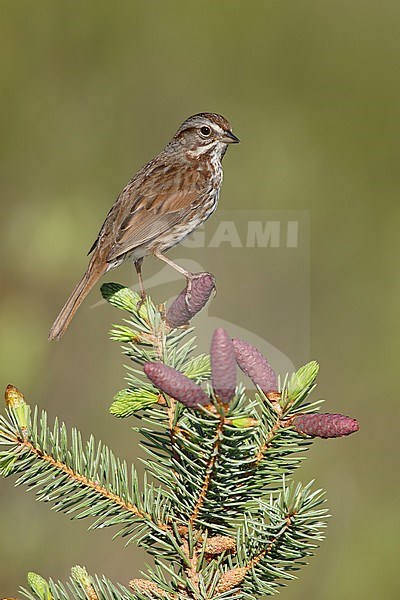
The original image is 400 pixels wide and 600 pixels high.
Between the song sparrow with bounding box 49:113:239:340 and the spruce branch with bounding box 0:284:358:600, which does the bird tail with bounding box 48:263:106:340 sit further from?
the spruce branch with bounding box 0:284:358:600

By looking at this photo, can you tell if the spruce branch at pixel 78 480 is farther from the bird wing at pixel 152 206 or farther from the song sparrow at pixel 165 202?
the bird wing at pixel 152 206

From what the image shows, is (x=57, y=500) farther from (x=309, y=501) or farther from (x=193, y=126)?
(x=193, y=126)

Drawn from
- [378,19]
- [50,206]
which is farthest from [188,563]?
[378,19]

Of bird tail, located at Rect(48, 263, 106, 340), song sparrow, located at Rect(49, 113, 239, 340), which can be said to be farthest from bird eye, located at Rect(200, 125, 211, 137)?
bird tail, located at Rect(48, 263, 106, 340)

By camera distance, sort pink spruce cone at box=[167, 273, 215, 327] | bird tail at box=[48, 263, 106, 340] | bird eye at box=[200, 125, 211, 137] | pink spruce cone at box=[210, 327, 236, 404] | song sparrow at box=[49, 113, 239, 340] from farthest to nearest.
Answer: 1. bird eye at box=[200, 125, 211, 137]
2. song sparrow at box=[49, 113, 239, 340]
3. bird tail at box=[48, 263, 106, 340]
4. pink spruce cone at box=[167, 273, 215, 327]
5. pink spruce cone at box=[210, 327, 236, 404]

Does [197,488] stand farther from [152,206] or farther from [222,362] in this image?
[152,206]

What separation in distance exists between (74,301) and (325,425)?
5.41ft

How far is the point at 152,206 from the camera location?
329 cm

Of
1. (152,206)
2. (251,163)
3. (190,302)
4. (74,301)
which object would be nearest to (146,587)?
(190,302)

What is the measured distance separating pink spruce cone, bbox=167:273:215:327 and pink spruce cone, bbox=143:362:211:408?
494mm

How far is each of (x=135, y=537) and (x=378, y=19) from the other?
487 cm

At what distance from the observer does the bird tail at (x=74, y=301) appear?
2.65m

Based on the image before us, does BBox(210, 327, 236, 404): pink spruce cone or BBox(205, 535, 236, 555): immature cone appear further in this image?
BBox(205, 535, 236, 555): immature cone

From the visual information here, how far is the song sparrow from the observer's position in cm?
308
